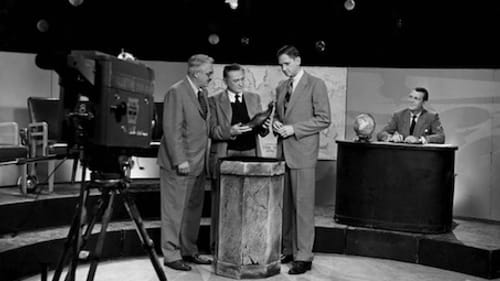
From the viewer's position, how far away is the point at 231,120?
15.9ft

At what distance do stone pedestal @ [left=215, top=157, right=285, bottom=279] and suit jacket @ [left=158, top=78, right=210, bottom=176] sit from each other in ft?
1.14

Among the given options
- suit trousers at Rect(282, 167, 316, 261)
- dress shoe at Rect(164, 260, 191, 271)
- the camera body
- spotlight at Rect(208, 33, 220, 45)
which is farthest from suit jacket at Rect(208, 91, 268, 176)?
the camera body

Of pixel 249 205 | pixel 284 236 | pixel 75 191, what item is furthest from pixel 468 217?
pixel 75 191

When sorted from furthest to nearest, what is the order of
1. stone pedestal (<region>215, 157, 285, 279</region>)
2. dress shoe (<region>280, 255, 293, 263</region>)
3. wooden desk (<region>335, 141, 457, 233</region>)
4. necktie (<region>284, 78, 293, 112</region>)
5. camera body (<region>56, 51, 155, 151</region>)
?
wooden desk (<region>335, 141, 457, 233</region>) < dress shoe (<region>280, 255, 293, 263</region>) < necktie (<region>284, 78, 293, 112</region>) < stone pedestal (<region>215, 157, 285, 279</region>) < camera body (<region>56, 51, 155, 151</region>)

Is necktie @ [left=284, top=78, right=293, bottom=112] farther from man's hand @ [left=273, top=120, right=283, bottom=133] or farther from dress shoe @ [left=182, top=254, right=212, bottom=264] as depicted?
dress shoe @ [left=182, top=254, right=212, bottom=264]

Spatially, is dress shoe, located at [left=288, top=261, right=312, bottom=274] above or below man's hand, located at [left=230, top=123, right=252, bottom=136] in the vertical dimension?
below

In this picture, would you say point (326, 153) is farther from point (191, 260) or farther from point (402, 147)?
point (191, 260)

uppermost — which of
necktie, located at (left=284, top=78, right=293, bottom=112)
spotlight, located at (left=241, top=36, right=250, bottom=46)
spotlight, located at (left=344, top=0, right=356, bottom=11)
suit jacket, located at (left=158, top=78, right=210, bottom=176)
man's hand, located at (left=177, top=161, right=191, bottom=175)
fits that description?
spotlight, located at (left=344, top=0, right=356, bottom=11)

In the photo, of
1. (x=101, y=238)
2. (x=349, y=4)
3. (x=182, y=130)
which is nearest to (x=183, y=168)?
(x=182, y=130)

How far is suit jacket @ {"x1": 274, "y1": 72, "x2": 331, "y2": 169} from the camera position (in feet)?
14.6

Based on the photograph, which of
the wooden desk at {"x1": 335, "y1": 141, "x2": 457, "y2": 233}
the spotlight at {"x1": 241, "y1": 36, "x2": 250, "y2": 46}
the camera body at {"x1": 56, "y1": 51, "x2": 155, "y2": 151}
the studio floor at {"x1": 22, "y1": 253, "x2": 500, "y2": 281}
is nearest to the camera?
the camera body at {"x1": 56, "y1": 51, "x2": 155, "y2": 151}

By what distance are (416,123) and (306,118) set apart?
181 cm

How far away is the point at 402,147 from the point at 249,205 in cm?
174

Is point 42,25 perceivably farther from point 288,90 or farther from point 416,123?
point 416,123
